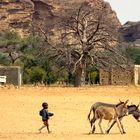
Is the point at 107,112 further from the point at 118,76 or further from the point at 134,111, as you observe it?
the point at 118,76

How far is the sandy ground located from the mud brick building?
12.4 m

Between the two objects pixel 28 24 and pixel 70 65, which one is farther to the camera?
pixel 28 24

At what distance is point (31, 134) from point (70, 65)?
77.4ft

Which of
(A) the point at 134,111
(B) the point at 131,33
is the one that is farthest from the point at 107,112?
(B) the point at 131,33

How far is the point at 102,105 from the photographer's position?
632 inches

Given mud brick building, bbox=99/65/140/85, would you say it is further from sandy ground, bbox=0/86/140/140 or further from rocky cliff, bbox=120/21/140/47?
rocky cliff, bbox=120/21/140/47

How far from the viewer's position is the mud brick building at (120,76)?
151 ft

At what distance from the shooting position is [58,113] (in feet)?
73.9

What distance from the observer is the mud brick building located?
151 feet

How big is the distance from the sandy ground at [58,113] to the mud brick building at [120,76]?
12.4m

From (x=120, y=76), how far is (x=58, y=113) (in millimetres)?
25310

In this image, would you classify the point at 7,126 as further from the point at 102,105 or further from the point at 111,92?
the point at 111,92

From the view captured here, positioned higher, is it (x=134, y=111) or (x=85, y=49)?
(x=85, y=49)

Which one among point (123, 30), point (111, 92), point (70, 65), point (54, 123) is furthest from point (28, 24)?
point (54, 123)
